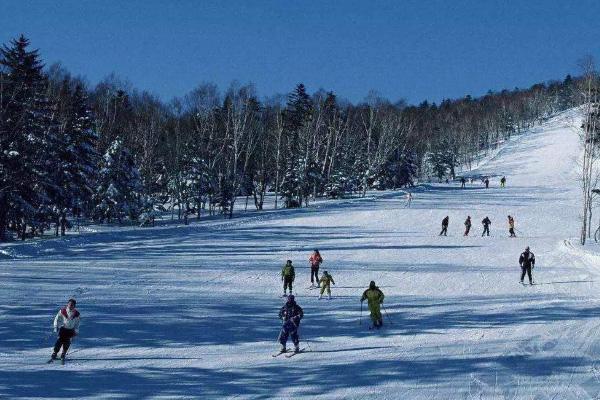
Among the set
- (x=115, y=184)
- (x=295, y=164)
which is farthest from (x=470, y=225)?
(x=115, y=184)

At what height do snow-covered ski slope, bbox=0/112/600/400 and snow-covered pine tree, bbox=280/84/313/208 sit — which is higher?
snow-covered pine tree, bbox=280/84/313/208

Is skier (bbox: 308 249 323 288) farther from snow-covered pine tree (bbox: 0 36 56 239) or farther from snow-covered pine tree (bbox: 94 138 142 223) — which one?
snow-covered pine tree (bbox: 94 138 142 223)

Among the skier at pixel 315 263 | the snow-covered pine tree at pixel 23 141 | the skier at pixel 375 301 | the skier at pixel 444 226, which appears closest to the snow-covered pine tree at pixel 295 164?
the skier at pixel 444 226

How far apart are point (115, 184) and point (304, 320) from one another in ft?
104

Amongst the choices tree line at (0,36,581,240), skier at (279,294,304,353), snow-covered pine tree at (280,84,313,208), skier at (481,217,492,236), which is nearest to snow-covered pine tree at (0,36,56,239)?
tree line at (0,36,581,240)

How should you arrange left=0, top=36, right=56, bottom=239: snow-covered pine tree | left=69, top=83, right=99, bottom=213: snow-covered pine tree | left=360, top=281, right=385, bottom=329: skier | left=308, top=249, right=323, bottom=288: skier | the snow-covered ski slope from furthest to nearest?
left=69, top=83, right=99, bottom=213: snow-covered pine tree
left=0, top=36, right=56, bottom=239: snow-covered pine tree
left=308, top=249, right=323, bottom=288: skier
left=360, top=281, right=385, bottom=329: skier
the snow-covered ski slope

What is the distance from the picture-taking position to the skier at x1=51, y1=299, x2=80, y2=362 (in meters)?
12.6

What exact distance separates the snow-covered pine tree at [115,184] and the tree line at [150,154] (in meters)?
0.08

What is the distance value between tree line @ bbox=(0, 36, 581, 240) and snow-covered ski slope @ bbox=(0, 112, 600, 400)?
582 centimetres

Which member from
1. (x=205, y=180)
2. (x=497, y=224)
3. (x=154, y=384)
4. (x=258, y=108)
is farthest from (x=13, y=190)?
(x=258, y=108)

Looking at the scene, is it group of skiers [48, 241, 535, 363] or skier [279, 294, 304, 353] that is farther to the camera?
skier [279, 294, 304, 353]

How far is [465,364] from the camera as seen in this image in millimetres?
13250

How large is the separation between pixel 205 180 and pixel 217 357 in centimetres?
3729

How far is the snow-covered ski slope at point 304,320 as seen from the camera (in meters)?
11.8
